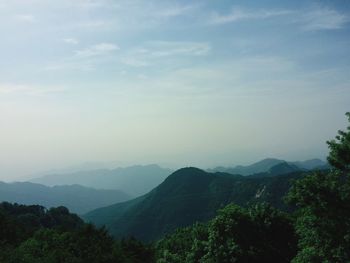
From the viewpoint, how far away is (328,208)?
74.9 ft

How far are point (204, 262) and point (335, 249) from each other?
1154 cm

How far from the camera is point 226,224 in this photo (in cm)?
3250

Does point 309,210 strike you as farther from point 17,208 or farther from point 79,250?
point 17,208

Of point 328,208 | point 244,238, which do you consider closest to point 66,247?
point 244,238

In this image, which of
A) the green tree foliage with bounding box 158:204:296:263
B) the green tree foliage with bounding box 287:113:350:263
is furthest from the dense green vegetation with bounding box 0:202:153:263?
the green tree foliage with bounding box 287:113:350:263

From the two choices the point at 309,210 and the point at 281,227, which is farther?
the point at 281,227

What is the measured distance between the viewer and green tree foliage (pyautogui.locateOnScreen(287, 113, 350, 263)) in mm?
22391

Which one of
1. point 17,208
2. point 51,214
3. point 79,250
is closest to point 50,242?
point 79,250

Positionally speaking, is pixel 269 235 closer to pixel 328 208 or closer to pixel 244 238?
pixel 244 238

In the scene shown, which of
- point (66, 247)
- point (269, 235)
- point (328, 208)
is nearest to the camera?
point (328, 208)

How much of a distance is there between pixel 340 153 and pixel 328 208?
3276mm

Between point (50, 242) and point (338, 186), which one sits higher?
point (338, 186)

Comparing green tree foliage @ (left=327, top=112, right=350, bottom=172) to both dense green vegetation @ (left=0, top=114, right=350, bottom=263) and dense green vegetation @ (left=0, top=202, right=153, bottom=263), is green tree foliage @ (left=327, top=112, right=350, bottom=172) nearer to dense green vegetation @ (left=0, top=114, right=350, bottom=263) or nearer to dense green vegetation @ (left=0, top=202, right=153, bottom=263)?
dense green vegetation @ (left=0, top=114, right=350, bottom=263)

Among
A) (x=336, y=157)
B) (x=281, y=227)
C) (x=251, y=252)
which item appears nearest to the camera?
(x=336, y=157)
